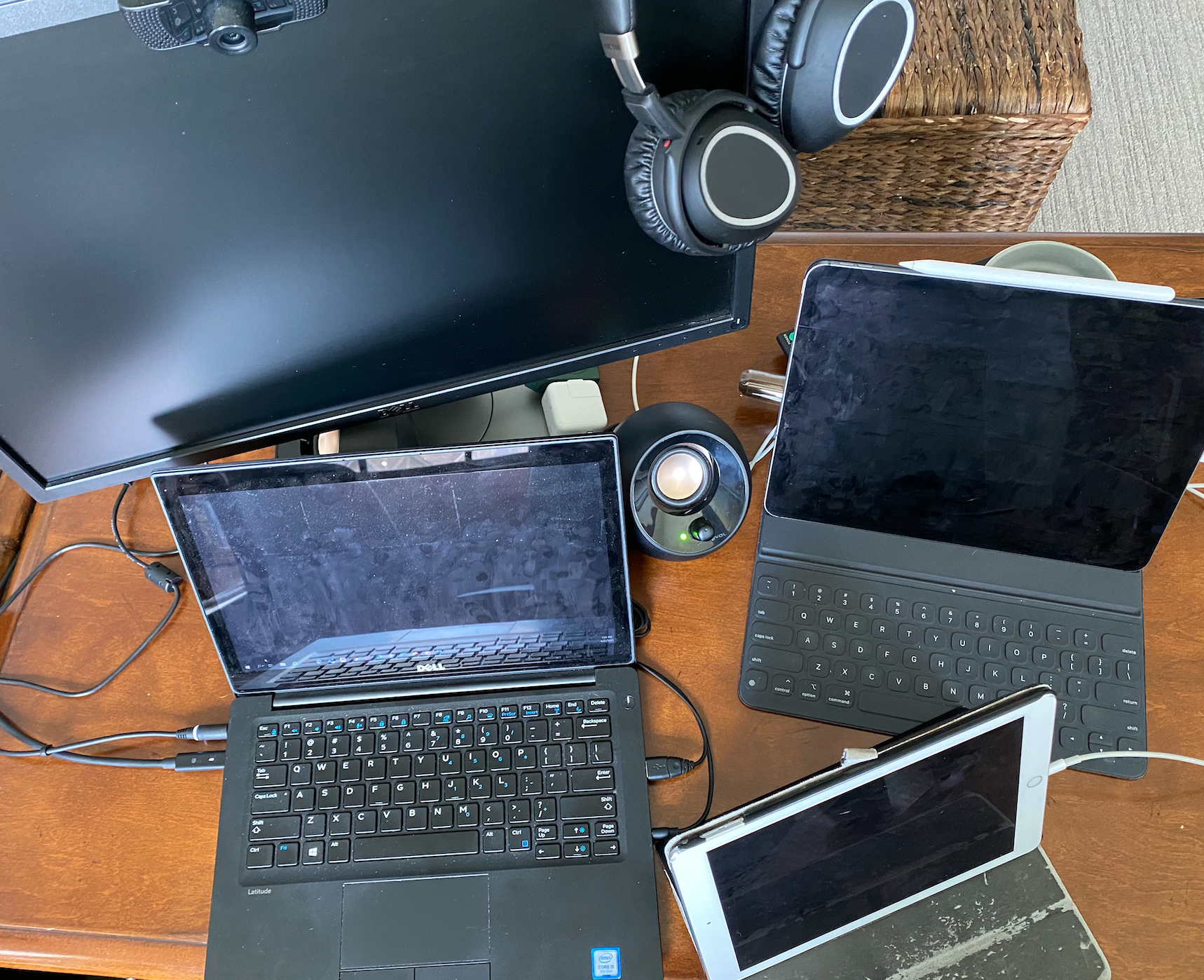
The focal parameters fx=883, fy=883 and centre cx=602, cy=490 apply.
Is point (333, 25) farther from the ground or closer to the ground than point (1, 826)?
farther from the ground

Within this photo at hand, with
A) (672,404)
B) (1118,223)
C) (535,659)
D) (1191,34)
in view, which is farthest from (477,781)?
(1191,34)

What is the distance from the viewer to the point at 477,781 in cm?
63

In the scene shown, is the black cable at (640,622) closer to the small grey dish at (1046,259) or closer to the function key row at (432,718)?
the function key row at (432,718)

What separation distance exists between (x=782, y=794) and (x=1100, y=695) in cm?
29

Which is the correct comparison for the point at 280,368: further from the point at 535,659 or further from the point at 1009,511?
the point at 1009,511

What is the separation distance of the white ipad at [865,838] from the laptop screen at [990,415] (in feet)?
0.52

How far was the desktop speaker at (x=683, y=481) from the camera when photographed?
0.67 m

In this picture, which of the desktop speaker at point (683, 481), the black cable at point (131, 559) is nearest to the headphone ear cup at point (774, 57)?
the desktop speaker at point (683, 481)

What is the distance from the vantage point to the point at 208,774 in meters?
0.66

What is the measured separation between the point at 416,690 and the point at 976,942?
0.42m

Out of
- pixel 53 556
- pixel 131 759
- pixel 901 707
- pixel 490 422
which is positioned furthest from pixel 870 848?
pixel 53 556

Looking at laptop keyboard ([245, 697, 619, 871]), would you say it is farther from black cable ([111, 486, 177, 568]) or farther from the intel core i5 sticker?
black cable ([111, 486, 177, 568])

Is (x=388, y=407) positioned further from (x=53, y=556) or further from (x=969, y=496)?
(x=969, y=496)

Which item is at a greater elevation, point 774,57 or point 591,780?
point 774,57
